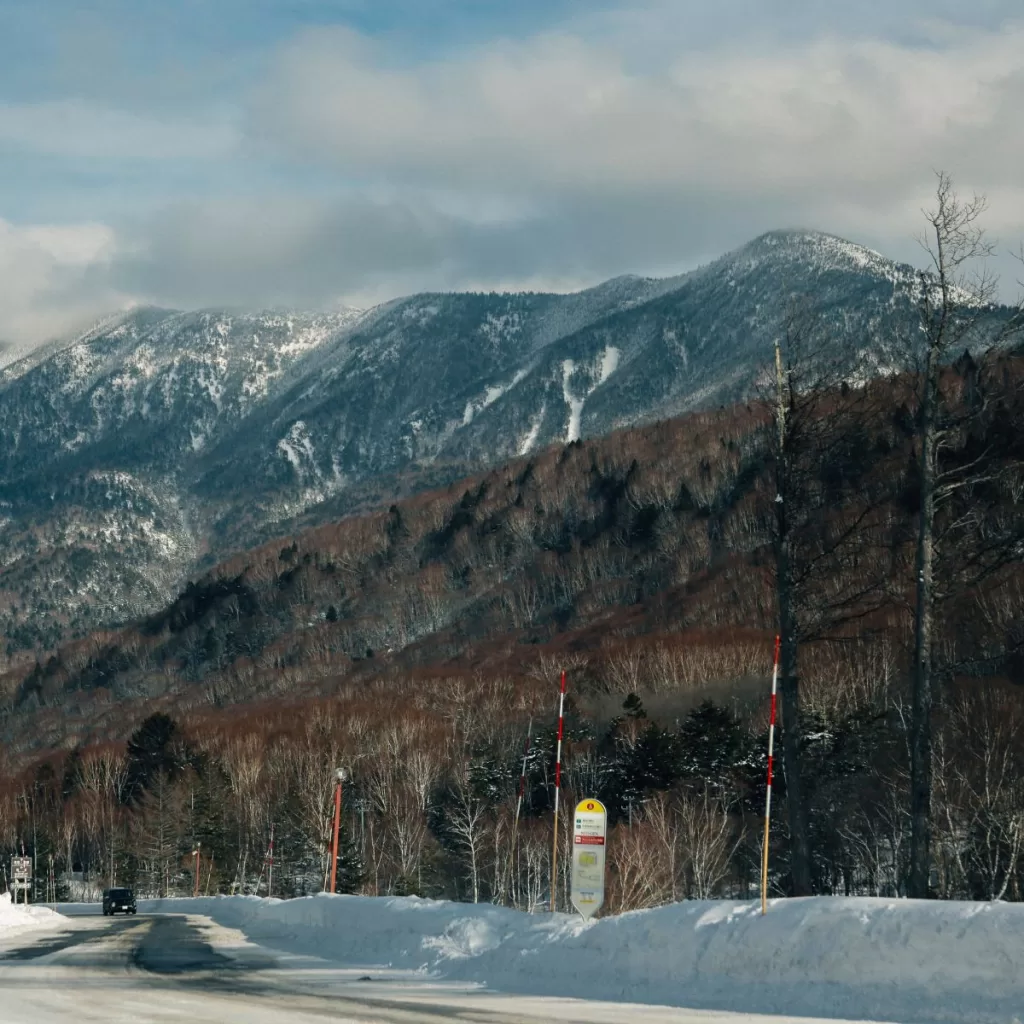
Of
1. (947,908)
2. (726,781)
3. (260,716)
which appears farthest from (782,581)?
(260,716)

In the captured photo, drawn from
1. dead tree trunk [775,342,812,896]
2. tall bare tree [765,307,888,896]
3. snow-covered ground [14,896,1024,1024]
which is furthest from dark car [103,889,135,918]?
tall bare tree [765,307,888,896]

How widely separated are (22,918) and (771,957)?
39895 mm

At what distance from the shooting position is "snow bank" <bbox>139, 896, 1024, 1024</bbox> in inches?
646

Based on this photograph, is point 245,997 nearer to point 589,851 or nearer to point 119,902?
point 589,851

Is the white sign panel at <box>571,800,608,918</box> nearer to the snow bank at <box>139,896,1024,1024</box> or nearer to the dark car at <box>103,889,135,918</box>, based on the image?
the snow bank at <box>139,896,1024,1024</box>

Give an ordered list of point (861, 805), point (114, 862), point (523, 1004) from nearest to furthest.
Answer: point (523, 1004)
point (861, 805)
point (114, 862)

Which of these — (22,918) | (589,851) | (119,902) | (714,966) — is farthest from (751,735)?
(714,966)

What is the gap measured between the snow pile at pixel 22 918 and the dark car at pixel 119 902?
12128 millimetres

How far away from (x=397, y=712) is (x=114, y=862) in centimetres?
3789

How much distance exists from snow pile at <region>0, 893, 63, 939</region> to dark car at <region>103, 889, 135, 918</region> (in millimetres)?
12128

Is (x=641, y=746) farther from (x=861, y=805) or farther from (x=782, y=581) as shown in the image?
(x=782, y=581)

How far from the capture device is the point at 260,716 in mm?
191375

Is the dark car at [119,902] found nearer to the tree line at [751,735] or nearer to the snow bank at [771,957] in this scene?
the tree line at [751,735]

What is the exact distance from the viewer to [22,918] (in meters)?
50.6
